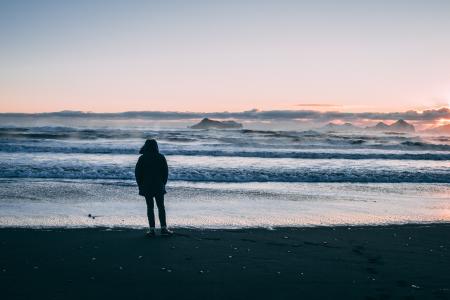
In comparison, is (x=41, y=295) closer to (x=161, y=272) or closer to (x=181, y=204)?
(x=161, y=272)

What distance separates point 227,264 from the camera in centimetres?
690

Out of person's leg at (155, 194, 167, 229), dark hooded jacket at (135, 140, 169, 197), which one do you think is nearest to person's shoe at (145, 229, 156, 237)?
person's leg at (155, 194, 167, 229)

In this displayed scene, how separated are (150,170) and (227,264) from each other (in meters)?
2.79

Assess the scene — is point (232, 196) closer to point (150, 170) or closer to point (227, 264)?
point (150, 170)

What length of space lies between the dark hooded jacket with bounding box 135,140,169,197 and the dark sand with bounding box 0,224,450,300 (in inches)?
36.4

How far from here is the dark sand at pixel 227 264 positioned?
5754 mm

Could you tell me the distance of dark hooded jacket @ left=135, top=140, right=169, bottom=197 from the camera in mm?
8852

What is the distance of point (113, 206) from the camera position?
38.2 feet

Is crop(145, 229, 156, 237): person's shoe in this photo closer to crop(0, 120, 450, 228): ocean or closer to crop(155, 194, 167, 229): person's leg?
crop(155, 194, 167, 229): person's leg

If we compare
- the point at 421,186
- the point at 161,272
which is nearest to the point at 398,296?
the point at 161,272

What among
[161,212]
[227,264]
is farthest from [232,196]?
[227,264]

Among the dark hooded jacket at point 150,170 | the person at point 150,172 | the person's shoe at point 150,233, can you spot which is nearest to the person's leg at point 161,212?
the person at point 150,172

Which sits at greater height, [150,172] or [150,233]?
[150,172]

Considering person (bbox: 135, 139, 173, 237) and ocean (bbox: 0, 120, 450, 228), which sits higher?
person (bbox: 135, 139, 173, 237)
